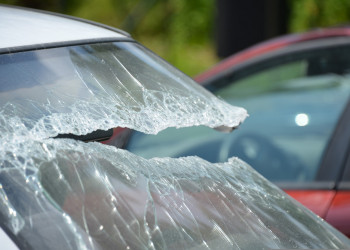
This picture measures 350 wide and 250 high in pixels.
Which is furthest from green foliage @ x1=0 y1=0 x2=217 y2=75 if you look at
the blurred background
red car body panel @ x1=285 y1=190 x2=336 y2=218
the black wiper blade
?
the black wiper blade

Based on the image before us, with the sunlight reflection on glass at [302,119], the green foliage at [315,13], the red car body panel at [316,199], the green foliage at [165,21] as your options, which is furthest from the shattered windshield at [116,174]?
the green foliage at [165,21]

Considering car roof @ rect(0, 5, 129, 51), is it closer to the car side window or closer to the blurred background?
the car side window

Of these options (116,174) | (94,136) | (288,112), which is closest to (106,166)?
(116,174)

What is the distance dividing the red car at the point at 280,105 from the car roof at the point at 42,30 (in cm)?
139

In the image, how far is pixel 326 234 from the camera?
1826 mm

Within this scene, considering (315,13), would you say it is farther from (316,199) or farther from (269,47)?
(316,199)

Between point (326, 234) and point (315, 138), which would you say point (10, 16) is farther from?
point (315, 138)

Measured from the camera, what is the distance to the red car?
3547mm

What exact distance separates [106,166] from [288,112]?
2498mm

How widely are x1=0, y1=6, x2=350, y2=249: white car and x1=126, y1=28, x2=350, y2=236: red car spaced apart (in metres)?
1.46

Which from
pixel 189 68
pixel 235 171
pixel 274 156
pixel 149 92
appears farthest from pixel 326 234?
pixel 189 68

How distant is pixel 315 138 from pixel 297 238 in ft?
6.78

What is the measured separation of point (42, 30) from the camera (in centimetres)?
175

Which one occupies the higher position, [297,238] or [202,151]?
[297,238]
